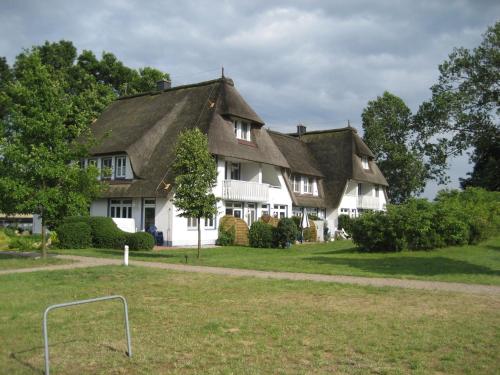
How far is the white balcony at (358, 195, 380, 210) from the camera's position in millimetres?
49250

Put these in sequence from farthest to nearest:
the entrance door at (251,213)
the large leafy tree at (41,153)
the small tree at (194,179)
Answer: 1. the entrance door at (251,213)
2. the small tree at (194,179)
3. the large leafy tree at (41,153)

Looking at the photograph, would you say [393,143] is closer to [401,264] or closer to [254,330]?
[401,264]

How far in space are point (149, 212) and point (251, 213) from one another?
7.62m

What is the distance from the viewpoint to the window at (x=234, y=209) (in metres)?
33.3

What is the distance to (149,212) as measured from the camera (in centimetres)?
3034

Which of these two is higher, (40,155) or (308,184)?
(308,184)

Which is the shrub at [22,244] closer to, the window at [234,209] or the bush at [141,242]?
the bush at [141,242]

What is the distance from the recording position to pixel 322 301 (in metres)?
11.1

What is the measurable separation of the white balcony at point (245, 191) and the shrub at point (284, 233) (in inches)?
157

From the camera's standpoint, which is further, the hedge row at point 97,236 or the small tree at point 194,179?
the hedge row at point 97,236

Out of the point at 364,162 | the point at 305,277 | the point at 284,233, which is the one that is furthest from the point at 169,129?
the point at 364,162

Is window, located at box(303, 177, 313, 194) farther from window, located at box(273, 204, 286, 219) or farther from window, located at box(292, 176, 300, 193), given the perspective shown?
window, located at box(273, 204, 286, 219)

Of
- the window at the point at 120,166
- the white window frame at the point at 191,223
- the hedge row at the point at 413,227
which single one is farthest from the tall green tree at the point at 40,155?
the hedge row at the point at 413,227

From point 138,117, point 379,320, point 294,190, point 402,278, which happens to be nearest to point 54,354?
point 379,320
